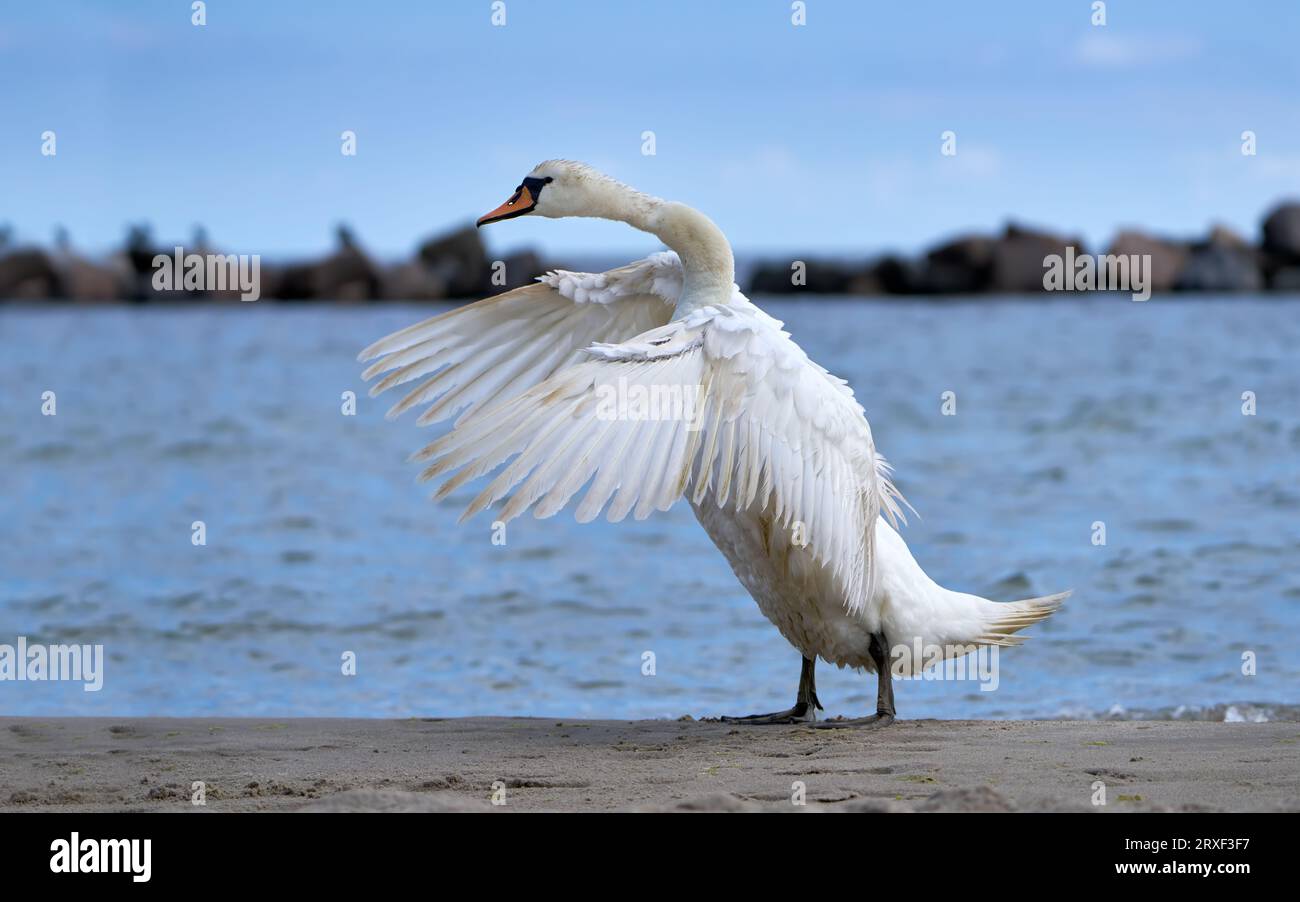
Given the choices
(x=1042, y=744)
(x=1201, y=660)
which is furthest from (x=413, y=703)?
(x=1201, y=660)

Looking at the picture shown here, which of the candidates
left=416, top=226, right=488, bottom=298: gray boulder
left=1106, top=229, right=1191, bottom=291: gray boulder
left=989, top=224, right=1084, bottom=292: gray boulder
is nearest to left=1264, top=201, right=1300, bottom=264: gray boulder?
left=1106, top=229, right=1191, bottom=291: gray boulder

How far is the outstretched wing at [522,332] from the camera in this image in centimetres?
715

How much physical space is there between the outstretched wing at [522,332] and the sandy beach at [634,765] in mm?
1495

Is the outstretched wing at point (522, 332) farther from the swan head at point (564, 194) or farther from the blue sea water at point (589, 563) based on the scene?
the blue sea water at point (589, 563)

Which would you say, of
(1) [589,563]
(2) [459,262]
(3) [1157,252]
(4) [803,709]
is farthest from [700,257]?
(2) [459,262]

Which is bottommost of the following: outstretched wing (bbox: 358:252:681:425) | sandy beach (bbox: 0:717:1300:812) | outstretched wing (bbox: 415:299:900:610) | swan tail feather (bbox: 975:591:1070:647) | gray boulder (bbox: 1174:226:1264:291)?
sandy beach (bbox: 0:717:1300:812)

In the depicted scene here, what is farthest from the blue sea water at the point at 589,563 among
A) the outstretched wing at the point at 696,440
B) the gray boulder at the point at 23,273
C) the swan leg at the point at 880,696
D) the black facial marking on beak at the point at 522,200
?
the gray boulder at the point at 23,273

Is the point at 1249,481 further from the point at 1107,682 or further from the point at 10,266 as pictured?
the point at 10,266

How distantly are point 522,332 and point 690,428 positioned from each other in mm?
1822

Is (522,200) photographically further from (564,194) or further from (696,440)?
(696,440)

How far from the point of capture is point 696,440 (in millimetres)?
5766

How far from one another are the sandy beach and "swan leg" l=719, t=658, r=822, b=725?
0.19 m

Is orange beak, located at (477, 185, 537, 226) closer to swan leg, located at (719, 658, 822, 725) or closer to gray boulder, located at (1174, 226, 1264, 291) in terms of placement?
swan leg, located at (719, 658, 822, 725)

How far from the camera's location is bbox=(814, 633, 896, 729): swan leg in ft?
21.9
